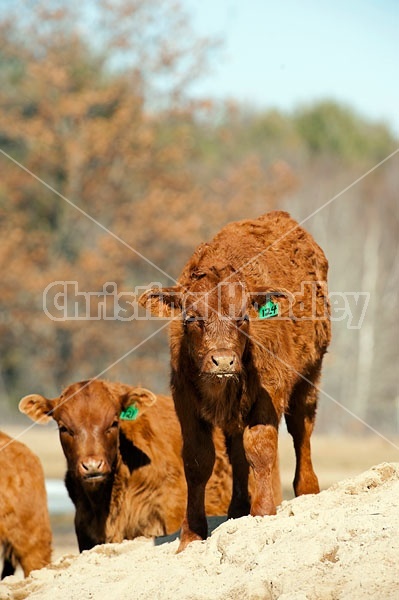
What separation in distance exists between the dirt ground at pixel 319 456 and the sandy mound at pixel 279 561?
7696 mm

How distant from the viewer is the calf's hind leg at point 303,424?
30.7 feet

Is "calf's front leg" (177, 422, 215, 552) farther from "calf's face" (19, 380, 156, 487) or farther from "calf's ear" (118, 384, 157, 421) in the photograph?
"calf's ear" (118, 384, 157, 421)

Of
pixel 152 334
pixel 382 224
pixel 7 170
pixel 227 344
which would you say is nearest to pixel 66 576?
pixel 227 344

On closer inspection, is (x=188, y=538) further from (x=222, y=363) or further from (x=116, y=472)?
(x=116, y=472)

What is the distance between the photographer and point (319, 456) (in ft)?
84.5

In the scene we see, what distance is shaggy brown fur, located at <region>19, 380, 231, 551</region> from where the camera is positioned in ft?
33.2

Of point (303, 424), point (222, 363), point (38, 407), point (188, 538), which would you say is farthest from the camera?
point (38, 407)

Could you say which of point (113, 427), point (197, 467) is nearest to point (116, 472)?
point (113, 427)

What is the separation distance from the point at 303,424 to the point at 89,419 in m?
2.00

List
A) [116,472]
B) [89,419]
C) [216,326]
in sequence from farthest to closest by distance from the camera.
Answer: [116,472] → [89,419] → [216,326]

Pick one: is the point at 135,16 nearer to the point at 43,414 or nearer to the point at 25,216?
the point at 25,216

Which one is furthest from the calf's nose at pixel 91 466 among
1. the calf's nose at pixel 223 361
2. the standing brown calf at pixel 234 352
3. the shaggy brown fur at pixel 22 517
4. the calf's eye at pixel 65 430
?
the calf's nose at pixel 223 361

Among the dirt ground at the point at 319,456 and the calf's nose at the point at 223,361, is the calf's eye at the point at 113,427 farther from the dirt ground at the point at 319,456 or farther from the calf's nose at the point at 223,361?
the dirt ground at the point at 319,456

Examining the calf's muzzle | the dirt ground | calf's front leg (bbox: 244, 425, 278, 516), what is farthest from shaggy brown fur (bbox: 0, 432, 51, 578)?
the dirt ground
